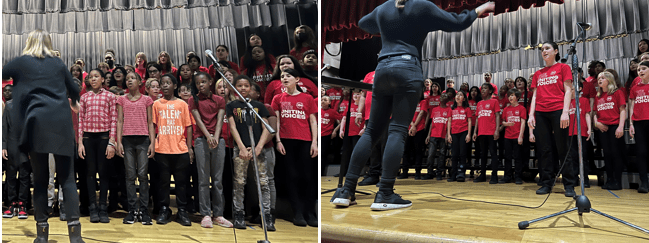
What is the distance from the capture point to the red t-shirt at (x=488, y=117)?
4039 mm

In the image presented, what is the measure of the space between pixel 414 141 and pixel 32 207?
361 centimetres

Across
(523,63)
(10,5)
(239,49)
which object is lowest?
(239,49)

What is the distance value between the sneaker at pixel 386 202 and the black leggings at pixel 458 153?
2.26m

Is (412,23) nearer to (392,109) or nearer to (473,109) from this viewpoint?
(392,109)

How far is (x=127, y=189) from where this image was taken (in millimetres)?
1846

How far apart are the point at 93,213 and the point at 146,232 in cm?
24

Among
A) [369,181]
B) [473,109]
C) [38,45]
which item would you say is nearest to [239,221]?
[38,45]

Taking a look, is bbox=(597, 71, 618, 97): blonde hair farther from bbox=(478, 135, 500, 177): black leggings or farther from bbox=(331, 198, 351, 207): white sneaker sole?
bbox=(331, 198, 351, 207): white sneaker sole

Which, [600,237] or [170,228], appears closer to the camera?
[600,237]

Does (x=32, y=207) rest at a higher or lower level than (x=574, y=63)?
lower

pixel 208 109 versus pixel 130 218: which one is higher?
pixel 208 109

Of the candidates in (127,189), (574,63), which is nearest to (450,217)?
(574,63)

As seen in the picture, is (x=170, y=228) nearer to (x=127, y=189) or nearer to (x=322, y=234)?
(x=127, y=189)

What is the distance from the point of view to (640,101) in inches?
126
